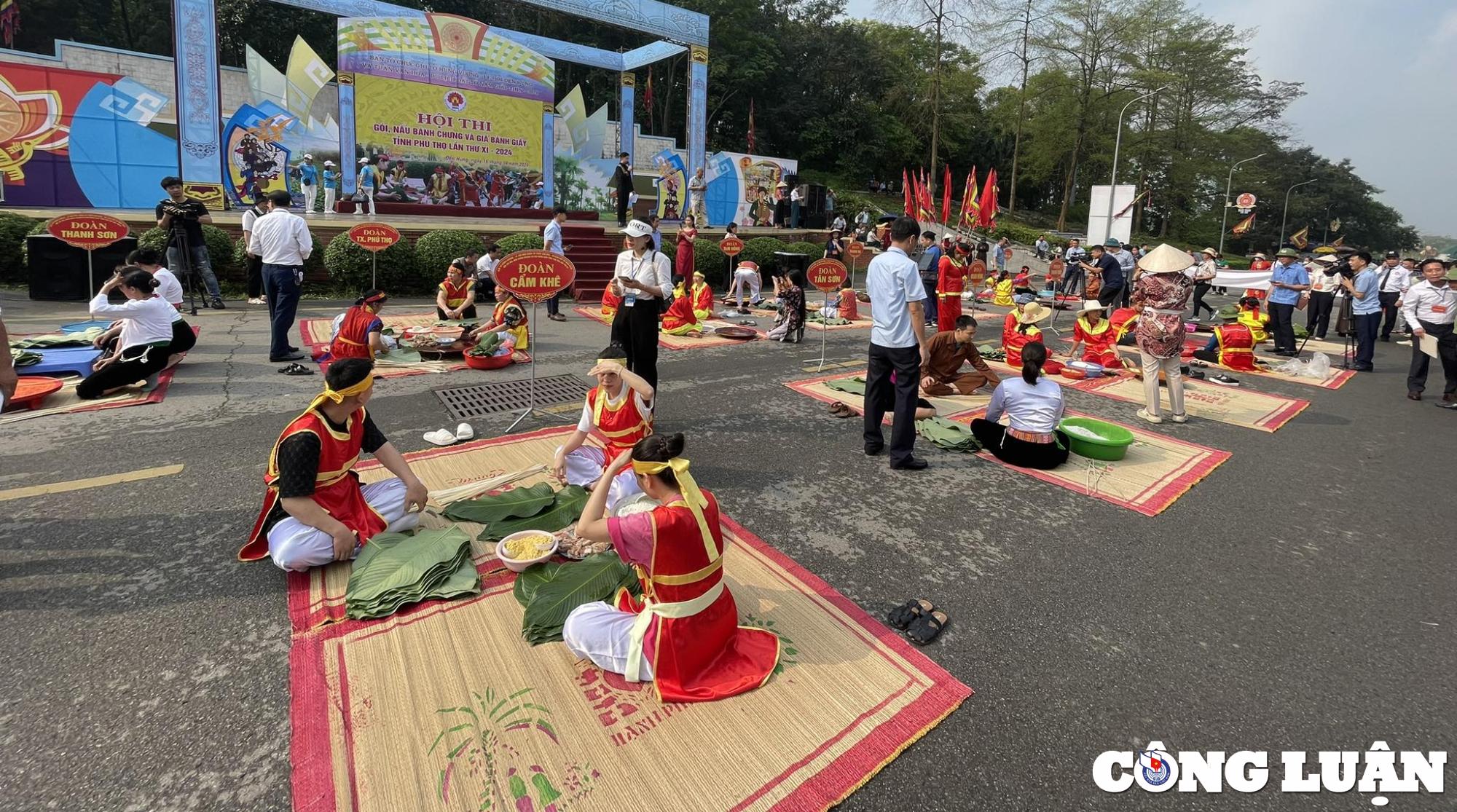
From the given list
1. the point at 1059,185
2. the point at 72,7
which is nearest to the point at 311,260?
the point at 72,7

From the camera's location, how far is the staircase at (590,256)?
600 inches

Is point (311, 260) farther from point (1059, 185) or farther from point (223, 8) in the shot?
point (1059, 185)

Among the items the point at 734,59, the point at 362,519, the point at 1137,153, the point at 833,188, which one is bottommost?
the point at 362,519

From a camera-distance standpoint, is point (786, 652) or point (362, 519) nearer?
point (786, 652)

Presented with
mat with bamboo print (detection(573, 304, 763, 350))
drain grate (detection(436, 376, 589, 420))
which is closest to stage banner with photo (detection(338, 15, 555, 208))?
mat with bamboo print (detection(573, 304, 763, 350))

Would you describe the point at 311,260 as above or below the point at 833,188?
below

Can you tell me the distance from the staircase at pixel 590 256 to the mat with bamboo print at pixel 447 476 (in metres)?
9.56

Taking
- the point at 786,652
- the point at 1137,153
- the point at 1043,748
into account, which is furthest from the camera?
the point at 1137,153

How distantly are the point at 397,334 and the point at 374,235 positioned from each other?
83.7 inches

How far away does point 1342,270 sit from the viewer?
39.4 feet

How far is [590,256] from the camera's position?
16.6 meters

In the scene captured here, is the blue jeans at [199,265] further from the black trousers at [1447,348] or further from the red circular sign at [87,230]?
the black trousers at [1447,348]

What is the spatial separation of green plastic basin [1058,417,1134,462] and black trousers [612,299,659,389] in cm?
352

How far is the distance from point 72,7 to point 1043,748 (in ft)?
128
